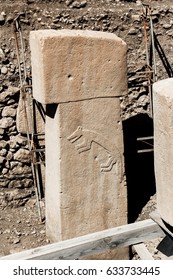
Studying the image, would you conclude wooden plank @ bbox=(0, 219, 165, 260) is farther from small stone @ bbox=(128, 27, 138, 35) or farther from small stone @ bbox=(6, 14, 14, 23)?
small stone @ bbox=(128, 27, 138, 35)

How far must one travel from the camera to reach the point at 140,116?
31.2ft

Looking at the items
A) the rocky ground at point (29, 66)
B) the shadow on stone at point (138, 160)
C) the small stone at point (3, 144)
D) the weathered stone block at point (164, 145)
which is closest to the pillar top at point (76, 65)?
the rocky ground at point (29, 66)

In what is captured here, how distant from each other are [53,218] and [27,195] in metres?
1.06

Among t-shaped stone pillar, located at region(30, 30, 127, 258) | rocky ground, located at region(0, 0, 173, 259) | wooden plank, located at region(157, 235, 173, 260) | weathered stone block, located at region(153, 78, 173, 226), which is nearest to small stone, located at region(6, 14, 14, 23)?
rocky ground, located at region(0, 0, 173, 259)

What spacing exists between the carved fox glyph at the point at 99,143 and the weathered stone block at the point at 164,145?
2362mm

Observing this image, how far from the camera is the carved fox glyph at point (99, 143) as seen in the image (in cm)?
785

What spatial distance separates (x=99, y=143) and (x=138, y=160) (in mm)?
1646

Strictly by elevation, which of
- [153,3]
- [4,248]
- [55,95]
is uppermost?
[153,3]

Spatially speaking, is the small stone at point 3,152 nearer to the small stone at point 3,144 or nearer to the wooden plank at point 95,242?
the small stone at point 3,144

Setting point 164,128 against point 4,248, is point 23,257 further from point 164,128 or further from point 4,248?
point 4,248

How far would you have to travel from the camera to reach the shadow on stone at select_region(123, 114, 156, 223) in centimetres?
940

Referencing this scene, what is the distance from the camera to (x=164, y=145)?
534 cm

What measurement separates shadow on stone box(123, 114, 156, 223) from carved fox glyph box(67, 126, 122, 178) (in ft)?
3.81
